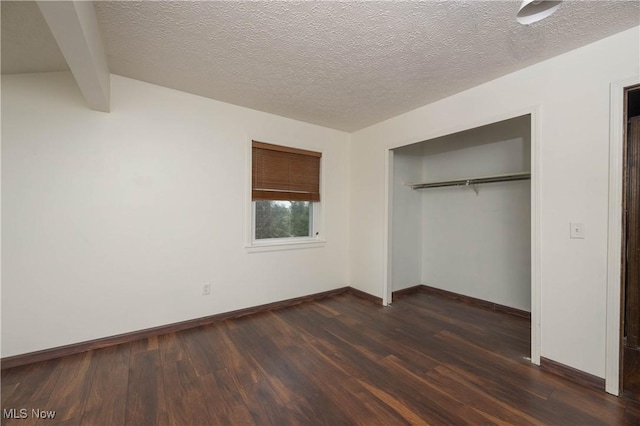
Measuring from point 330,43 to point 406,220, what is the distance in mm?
2853

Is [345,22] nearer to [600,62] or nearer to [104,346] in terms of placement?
[600,62]

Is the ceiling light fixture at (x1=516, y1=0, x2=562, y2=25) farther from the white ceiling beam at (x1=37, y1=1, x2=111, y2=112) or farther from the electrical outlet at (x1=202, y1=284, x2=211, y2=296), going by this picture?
the electrical outlet at (x1=202, y1=284, x2=211, y2=296)

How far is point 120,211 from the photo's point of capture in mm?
2438

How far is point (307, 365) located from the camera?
2.13 metres

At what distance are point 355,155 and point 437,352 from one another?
2792mm

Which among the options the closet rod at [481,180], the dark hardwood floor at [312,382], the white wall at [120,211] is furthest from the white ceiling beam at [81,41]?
the closet rod at [481,180]

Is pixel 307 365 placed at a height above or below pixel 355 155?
below

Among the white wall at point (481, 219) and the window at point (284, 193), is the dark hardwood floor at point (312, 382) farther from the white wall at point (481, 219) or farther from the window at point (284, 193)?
the window at point (284, 193)

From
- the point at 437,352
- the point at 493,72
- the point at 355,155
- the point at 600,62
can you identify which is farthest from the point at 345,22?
the point at 437,352

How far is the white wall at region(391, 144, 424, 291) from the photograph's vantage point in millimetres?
3930

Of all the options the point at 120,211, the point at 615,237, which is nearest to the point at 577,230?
Answer: the point at 615,237

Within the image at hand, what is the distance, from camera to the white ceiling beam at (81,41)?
3.96 ft

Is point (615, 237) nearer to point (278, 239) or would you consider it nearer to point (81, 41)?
point (278, 239)

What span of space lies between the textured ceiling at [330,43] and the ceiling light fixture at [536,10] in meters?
0.28
